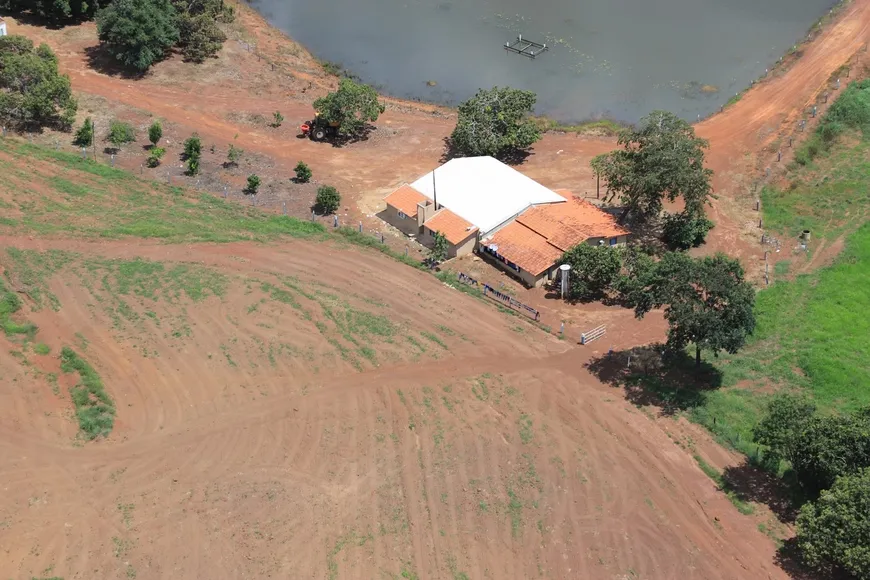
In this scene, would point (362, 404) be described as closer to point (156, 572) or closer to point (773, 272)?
point (156, 572)

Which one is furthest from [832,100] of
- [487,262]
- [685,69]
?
[487,262]

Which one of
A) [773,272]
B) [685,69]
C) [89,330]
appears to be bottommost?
[89,330]

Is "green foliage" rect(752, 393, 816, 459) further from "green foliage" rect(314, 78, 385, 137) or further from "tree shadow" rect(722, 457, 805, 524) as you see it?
"green foliage" rect(314, 78, 385, 137)

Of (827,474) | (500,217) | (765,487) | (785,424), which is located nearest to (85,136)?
(500,217)

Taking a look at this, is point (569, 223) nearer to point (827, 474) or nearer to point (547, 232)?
point (547, 232)

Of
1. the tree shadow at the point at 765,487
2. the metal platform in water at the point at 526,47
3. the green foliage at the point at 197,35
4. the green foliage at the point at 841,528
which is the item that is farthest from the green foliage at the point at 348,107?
the green foliage at the point at 841,528

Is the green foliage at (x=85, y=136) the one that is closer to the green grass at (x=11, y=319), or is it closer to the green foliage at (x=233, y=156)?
the green foliage at (x=233, y=156)

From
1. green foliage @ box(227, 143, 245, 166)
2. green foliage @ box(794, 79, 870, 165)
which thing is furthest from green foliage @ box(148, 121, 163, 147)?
green foliage @ box(794, 79, 870, 165)
